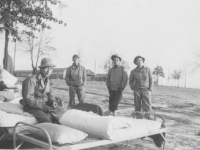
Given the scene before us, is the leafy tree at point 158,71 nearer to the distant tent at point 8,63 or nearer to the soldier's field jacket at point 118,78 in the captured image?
the distant tent at point 8,63

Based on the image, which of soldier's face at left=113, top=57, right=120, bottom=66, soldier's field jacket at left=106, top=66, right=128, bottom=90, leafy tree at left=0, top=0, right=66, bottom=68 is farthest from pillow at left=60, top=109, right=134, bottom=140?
leafy tree at left=0, top=0, right=66, bottom=68

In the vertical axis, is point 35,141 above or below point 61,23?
below

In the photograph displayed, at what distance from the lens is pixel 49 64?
464 centimetres

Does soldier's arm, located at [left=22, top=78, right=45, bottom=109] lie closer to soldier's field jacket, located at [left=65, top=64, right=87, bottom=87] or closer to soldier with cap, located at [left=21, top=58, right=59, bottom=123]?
soldier with cap, located at [left=21, top=58, right=59, bottom=123]

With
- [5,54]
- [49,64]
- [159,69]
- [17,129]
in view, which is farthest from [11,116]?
[159,69]

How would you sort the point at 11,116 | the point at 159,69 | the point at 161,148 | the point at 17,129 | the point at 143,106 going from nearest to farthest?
the point at 17,129 → the point at 11,116 → the point at 161,148 → the point at 143,106 → the point at 159,69

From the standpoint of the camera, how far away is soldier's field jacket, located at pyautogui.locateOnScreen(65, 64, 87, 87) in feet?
27.7

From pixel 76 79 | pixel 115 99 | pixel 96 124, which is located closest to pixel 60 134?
pixel 96 124

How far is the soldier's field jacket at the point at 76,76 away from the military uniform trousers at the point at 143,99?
6.61ft

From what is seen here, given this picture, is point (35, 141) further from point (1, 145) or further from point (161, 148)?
point (161, 148)

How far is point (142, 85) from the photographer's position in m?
7.23

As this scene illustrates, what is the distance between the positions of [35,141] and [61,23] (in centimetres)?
1526

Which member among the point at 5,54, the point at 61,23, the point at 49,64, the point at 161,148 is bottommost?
the point at 161,148

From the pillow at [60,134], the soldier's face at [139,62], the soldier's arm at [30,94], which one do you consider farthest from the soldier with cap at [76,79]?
the pillow at [60,134]
